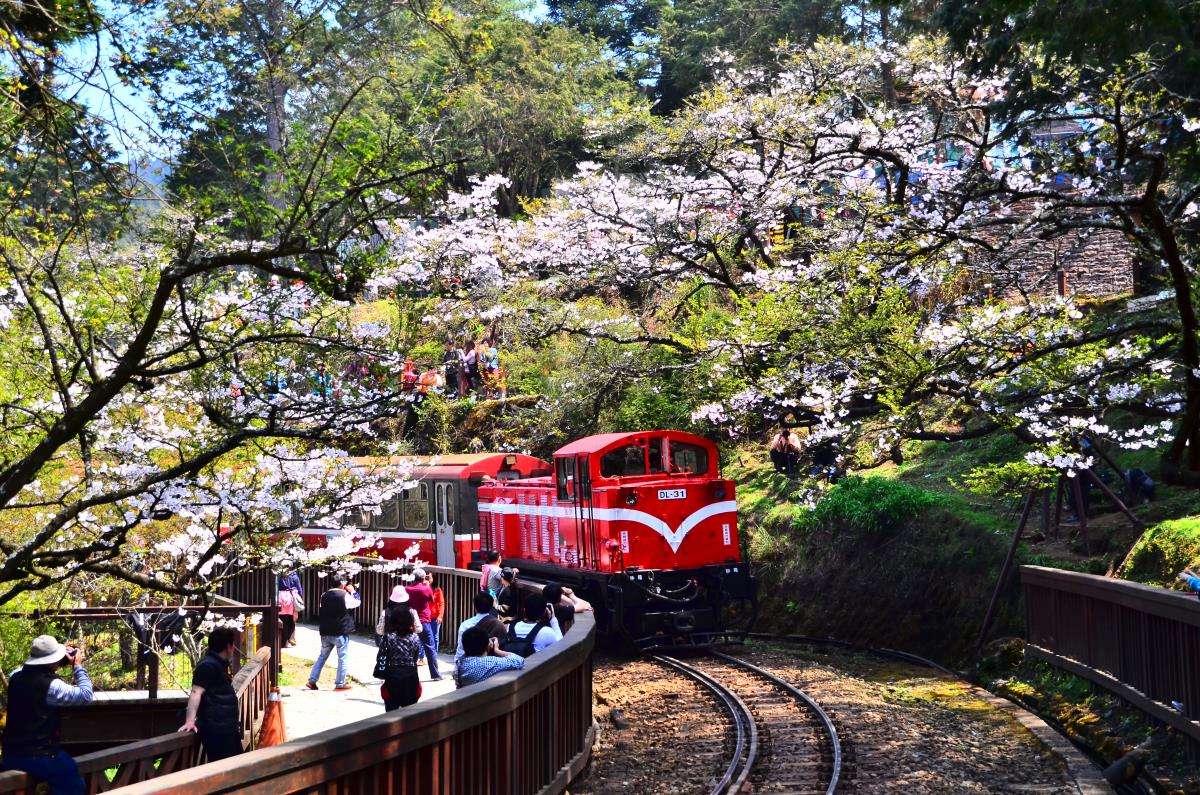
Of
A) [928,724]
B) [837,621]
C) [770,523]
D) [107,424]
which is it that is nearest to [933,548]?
[837,621]

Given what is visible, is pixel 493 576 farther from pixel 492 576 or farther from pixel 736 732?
pixel 736 732

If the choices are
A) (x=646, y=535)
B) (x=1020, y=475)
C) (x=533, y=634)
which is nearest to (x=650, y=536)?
(x=646, y=535)

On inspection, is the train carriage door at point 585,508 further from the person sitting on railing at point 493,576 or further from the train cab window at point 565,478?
the person sitting on railing at point 493,576

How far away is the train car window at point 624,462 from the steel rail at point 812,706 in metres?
3.05

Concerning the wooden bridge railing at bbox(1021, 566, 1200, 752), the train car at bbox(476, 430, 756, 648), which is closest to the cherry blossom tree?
the wooden bridge railing at bbox(1021, 566, 1200, 752)

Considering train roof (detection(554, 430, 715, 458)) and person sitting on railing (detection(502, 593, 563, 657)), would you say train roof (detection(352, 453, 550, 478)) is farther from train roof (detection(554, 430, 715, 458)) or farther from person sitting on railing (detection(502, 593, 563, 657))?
person sitting on railing (detection(502, 593, 563, 657))

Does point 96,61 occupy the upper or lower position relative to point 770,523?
upper

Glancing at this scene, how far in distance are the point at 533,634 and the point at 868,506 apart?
417 inches

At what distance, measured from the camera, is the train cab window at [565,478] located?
1862 centimetres

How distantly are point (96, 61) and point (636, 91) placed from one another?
38453 mm

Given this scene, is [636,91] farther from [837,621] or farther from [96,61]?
[96,61]

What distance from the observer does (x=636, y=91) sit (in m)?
42.9

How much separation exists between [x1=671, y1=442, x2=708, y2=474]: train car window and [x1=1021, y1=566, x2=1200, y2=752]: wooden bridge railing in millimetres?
5789

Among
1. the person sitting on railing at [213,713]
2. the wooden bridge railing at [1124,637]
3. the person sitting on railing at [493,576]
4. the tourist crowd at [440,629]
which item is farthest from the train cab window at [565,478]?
the person sitting on railing at [213,713]
